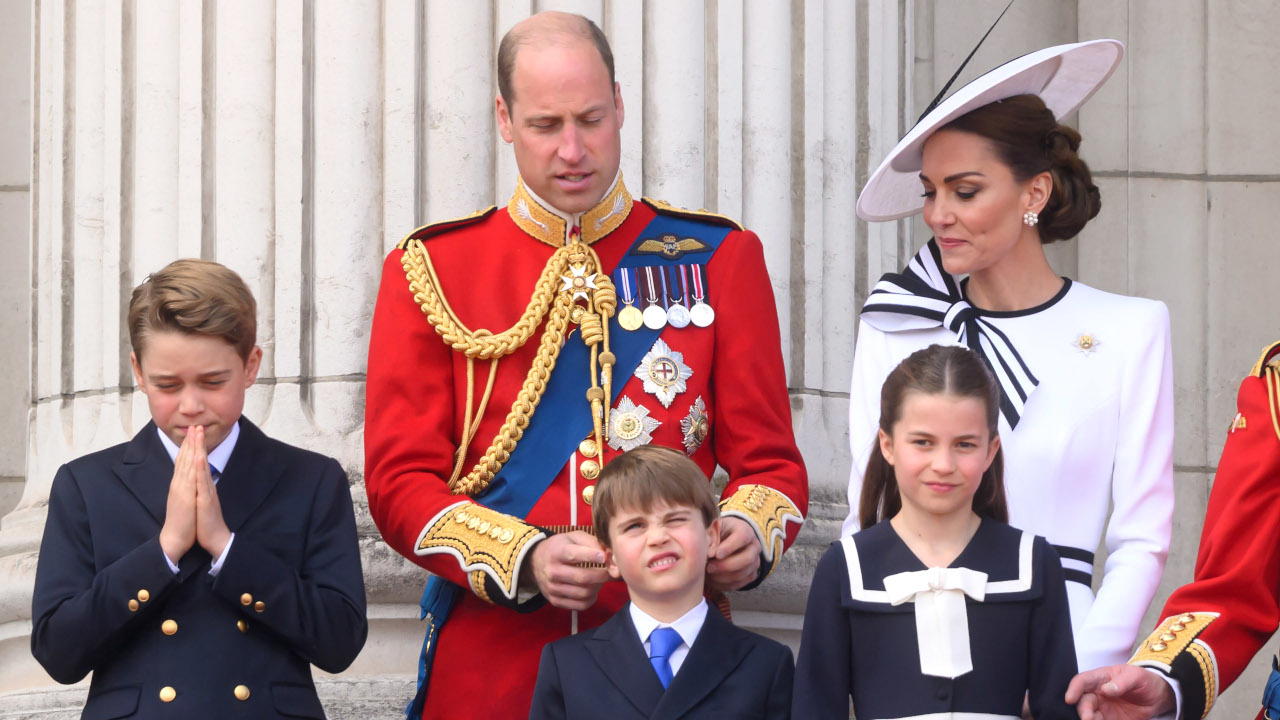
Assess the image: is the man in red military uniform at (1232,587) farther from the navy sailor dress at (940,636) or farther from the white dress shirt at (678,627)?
the white dress shirt at (678,627)

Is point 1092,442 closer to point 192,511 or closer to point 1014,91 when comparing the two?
point 1014,91

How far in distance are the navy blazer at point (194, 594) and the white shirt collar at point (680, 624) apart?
0.53 meters

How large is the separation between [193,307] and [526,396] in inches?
27.9

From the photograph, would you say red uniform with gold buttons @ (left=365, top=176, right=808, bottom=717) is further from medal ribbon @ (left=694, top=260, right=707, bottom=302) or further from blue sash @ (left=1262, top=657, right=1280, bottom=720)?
blue sash @ (left=1262, top=657, right=1280, bottom=720)

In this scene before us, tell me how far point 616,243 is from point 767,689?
1.08 m

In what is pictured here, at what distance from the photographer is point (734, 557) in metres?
3.50

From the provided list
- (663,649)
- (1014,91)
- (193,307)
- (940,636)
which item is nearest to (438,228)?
(193,307)

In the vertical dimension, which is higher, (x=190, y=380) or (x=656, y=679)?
(x=190, y=380)

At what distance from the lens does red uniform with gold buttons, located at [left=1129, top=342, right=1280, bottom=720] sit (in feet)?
10.6

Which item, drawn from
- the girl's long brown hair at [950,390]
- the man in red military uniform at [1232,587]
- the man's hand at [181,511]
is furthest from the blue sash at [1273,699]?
the man's hand at [181,511]

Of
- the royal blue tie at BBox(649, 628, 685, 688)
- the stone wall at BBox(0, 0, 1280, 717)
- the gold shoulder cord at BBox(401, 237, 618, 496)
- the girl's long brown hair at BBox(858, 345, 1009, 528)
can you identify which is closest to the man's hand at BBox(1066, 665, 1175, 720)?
the girl's long brown hair at BBox(858, 345, 1009, 528)

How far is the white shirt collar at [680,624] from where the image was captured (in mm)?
3369

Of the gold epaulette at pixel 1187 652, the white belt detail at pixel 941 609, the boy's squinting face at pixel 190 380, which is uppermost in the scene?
the boy's squinting face at pixel 190 380

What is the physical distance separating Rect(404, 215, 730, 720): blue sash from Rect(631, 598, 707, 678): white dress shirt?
456mm
